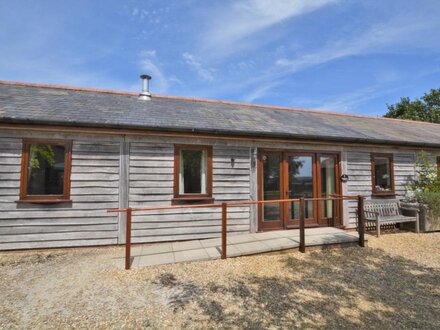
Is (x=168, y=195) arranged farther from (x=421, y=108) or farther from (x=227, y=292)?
(x=421, y=108)

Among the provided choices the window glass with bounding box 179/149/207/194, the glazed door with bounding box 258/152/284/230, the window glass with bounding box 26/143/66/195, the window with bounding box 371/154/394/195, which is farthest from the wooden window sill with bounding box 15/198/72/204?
the window with bounding box 371/154/394/195

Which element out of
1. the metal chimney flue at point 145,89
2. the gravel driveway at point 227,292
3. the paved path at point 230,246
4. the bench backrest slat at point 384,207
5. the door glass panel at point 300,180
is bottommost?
the gravel driveway at point 227,292

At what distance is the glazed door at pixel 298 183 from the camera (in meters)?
6.71

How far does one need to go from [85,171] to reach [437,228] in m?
9.77

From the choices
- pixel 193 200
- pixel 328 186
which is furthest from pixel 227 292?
pixel 328 186

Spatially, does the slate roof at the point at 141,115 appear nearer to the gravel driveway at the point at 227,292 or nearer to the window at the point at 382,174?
the window at the point at 382,174

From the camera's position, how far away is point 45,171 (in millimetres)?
5316

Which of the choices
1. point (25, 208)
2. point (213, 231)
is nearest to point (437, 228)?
point (213, 231)

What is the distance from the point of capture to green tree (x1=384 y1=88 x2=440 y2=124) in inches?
887

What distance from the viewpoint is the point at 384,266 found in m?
4.46

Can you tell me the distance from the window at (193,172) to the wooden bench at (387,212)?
4.68 meters

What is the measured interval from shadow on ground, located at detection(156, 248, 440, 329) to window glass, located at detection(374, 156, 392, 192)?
3593 mm

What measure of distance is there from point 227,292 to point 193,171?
3.27 m

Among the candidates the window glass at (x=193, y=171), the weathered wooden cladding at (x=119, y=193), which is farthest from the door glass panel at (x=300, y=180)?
the window glass at (x=193, y=171)
